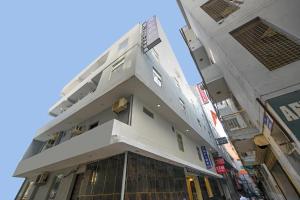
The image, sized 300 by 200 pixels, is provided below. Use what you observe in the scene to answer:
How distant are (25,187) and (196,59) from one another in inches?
744

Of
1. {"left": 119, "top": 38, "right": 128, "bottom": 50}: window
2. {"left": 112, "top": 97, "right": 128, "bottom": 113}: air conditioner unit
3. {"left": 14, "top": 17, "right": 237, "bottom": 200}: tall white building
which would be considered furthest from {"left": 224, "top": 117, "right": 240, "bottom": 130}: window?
{"left": 119, "top": 38, "right": 128, "bottom": 50}: window

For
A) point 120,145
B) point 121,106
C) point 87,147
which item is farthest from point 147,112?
point 87,147

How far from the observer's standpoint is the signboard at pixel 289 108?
2.88 metres

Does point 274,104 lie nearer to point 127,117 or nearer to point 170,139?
point 127,117

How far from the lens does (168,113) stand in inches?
374

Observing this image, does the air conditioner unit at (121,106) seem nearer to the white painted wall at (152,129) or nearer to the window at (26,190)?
the white painted wall at (152,129)

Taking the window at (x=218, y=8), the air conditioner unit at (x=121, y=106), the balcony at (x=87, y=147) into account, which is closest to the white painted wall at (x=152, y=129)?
the air conditioner unit at (x=121, y=106)

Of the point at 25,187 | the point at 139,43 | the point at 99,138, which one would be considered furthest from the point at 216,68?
the point at 25,187

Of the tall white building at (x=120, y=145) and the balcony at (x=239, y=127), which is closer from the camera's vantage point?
the tall white building at (x=120, y=145)

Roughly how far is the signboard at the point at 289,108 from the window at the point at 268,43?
1.13m

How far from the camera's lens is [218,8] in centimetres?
723

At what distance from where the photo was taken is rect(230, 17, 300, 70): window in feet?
12.2

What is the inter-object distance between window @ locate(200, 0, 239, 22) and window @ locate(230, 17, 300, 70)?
158 cm

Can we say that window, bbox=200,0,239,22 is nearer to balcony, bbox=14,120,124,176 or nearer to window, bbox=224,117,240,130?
window, bbox=224,117,240,130
